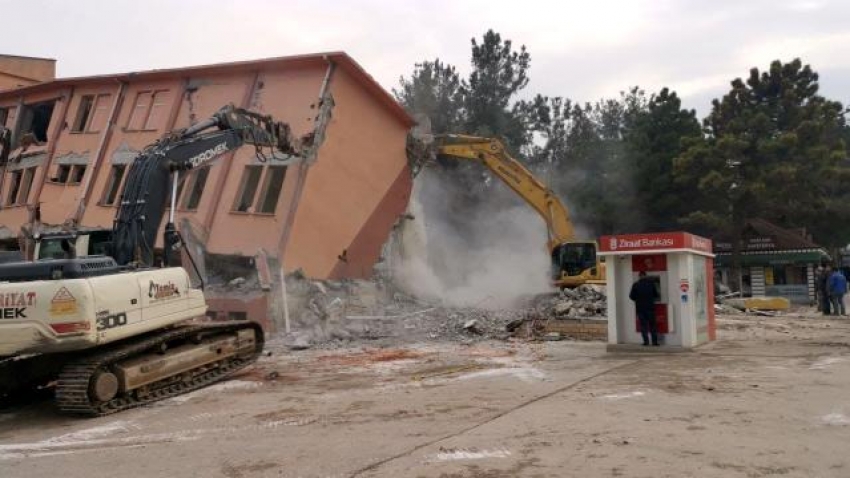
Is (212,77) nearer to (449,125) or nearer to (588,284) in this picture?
(588,284)

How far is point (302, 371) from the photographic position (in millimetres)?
12688

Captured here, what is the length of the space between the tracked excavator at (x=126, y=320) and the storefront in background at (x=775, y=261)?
104 feet

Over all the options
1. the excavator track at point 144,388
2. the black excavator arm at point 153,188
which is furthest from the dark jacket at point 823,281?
the black excavator arm at point 153,188

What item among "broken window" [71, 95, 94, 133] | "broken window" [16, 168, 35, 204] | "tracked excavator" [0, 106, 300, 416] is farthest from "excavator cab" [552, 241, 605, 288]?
"broken window" [16, 168, 35, 204]

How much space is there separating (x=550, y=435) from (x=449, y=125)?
122ft

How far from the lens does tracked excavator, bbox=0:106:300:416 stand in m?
9.09

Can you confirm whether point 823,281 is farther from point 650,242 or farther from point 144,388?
point 144,388

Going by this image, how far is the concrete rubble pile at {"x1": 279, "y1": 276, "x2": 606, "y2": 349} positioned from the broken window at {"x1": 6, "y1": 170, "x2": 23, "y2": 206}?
12867 mm

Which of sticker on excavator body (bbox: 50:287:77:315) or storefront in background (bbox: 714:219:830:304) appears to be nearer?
sticker on excavator body (bbox: 50:287:77:315)

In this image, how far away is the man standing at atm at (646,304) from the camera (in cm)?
1367

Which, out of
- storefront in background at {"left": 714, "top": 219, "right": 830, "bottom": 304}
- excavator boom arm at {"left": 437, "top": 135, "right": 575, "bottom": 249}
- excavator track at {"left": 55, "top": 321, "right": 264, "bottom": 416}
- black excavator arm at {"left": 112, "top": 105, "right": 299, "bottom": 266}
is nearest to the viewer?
excavator track at {"left": 55, "top": 321, "right": 264, "bottom": 416}

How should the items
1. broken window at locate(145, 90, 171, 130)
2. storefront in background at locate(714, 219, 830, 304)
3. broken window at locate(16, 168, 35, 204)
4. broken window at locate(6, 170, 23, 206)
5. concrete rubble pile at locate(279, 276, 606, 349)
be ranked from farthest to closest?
1. storefront in background at locate(714, 219, 830, 304)
2. broken window at locate(6, 170, 23, 206)
3. broken window at locate(16, 168, 35, 204)
4. broken window at locate(145, 90, 171, 130)
5. concrete rubble pile at locate(279, 276, 606, 349)

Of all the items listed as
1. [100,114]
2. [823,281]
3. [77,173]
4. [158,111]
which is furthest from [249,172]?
[823,281]

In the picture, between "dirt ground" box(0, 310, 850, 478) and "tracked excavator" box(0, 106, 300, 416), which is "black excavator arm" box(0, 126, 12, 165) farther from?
"dirt ground" box(0, 310, 850, 478)
